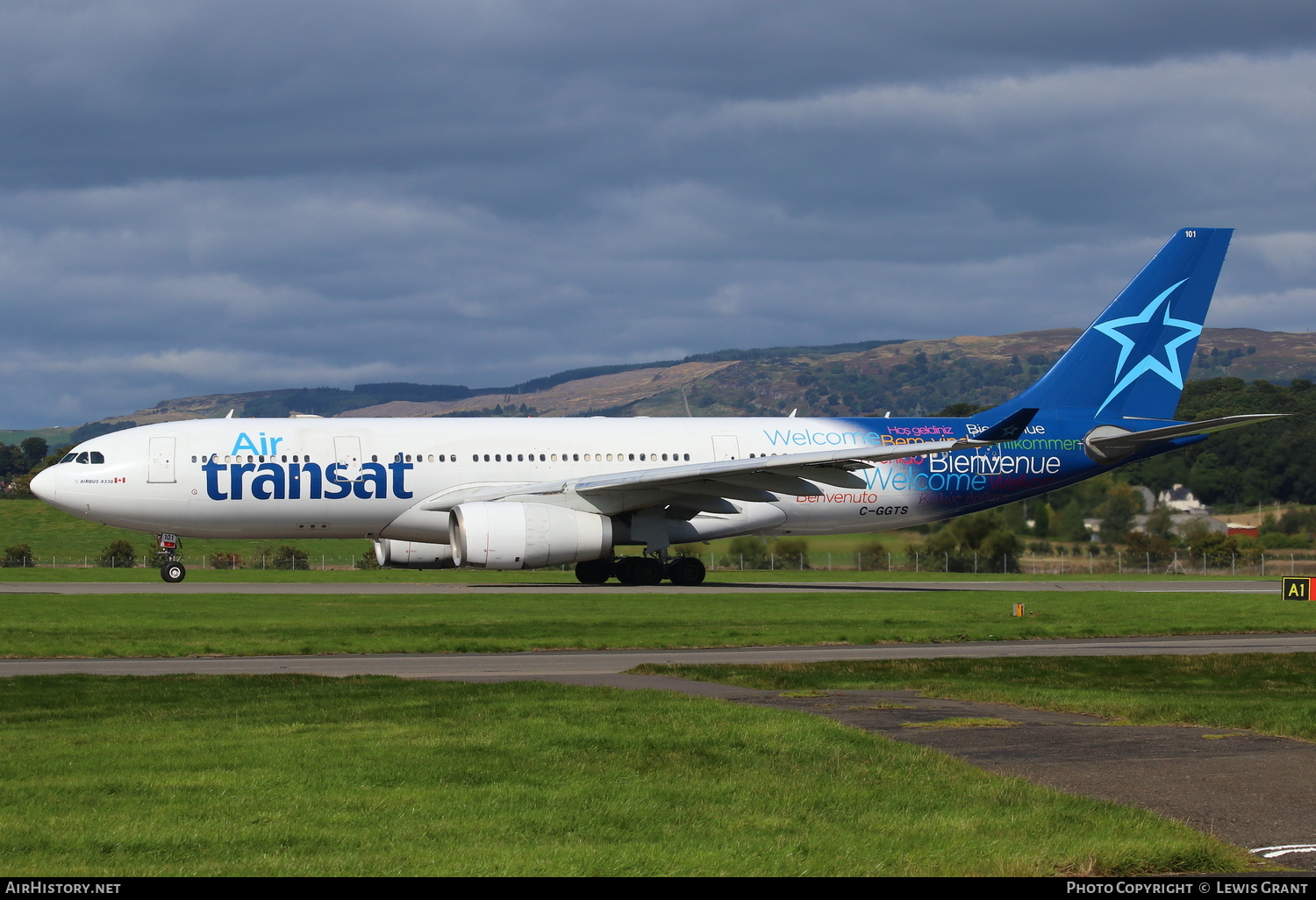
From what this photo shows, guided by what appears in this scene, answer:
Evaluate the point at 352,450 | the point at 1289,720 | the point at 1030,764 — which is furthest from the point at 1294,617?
the point at 352,450

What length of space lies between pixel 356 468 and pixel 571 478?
535 centimetres

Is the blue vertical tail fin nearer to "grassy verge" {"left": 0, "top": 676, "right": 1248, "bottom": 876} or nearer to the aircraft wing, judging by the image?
the aircraft wing

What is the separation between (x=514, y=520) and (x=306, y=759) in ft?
71.2

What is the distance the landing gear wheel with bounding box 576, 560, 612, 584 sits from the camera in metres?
36.6

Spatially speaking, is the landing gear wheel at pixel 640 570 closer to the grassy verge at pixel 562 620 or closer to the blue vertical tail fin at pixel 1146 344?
the grassy verge at pixel 562 620

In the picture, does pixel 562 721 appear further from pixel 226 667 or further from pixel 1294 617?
pixel 1294 617

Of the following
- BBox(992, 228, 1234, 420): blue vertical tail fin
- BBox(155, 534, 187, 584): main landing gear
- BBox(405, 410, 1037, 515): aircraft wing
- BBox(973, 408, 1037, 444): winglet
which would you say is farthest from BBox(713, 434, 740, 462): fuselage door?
BBox(155, 534, 187, 584): main landing gear

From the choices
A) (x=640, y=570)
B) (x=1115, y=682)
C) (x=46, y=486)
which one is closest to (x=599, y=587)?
(x=640, y=570)

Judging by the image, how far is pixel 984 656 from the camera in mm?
20094

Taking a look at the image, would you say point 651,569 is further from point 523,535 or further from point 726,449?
point 523,535

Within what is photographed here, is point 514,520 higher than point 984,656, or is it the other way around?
point 514,520

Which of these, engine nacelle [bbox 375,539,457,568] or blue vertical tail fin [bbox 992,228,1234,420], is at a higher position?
blue vertical tail fin [bbox 992,228,1234,420]

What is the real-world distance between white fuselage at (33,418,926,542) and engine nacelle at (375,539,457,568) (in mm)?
808

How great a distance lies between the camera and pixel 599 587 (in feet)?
112
